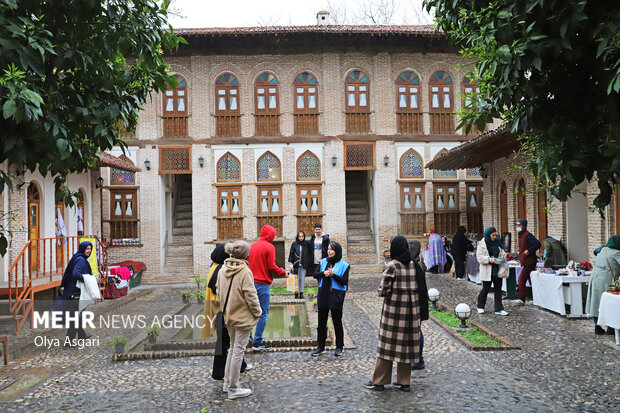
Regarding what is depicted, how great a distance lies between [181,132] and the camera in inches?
755

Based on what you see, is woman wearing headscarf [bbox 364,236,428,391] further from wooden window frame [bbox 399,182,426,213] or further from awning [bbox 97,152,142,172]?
wooden window frame [bbox 399,182,426,213]

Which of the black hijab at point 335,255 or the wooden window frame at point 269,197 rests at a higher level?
the wooden window frame at point 269,197

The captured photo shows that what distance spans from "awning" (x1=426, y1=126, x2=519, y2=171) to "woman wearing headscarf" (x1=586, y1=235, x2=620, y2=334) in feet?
12.3

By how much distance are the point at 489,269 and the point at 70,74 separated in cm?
817

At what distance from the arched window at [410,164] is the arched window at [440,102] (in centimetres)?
121

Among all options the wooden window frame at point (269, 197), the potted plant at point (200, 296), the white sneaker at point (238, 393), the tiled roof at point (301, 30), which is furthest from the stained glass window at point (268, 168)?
the white sneaker at point (238, 393)

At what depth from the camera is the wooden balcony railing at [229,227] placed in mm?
18969

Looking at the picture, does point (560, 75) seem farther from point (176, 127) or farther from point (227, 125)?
point (176, 127)

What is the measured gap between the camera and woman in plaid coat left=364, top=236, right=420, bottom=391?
5473 mm

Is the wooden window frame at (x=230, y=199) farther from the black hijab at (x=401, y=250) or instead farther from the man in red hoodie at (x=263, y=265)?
the black hijab at (x=401, y=250)

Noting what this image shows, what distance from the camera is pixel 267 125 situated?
19.2m

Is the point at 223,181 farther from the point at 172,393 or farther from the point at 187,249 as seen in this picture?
the point at 172,393

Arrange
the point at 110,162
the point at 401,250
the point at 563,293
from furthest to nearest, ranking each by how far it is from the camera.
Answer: the point at 110,162 < the point at 563,293 < the point at 401,250

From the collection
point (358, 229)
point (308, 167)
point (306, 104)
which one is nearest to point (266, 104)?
point (306, 104)
